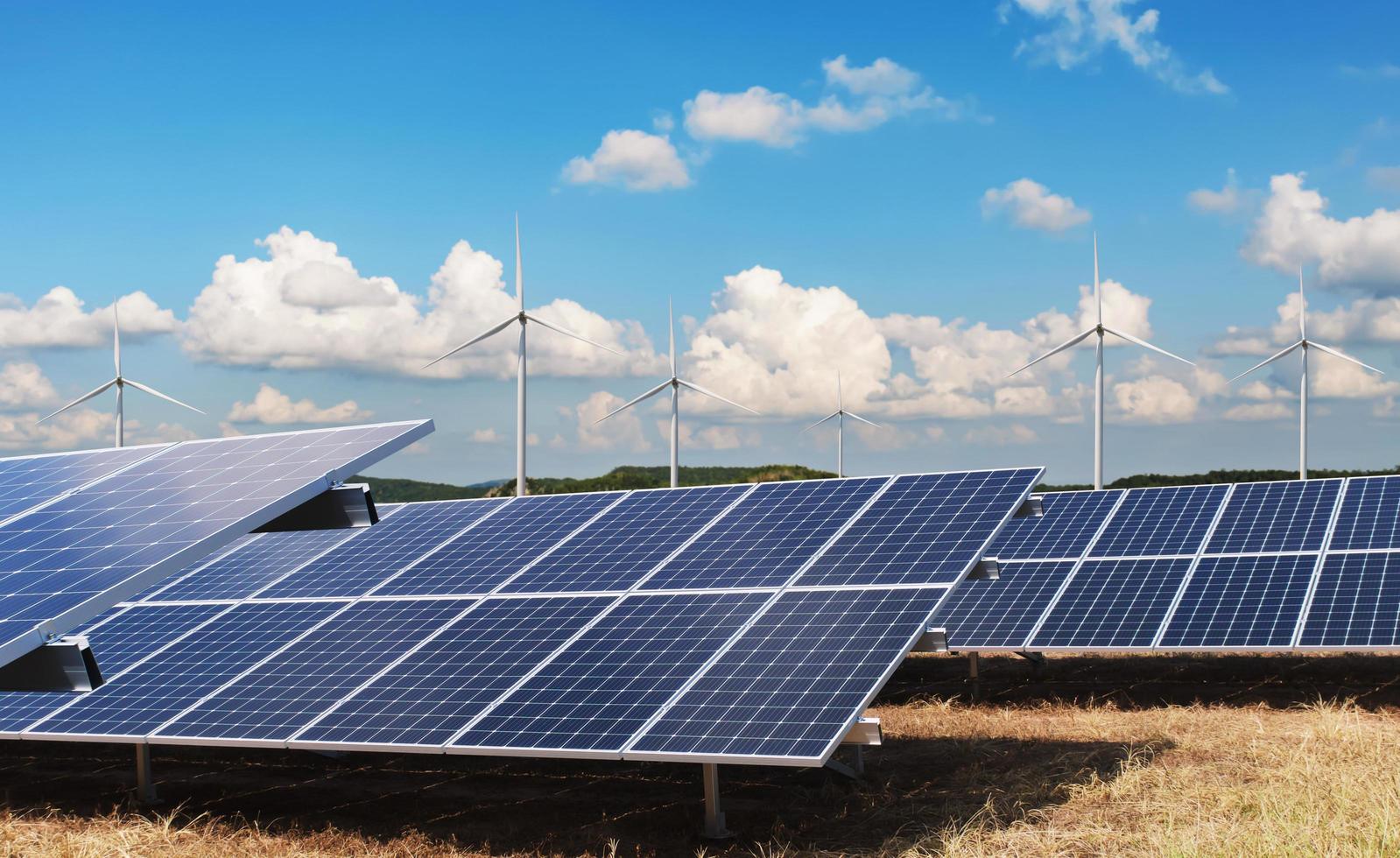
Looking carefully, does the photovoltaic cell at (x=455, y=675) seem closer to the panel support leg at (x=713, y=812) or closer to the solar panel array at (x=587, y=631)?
the solar panel array at (x=587, y=631)

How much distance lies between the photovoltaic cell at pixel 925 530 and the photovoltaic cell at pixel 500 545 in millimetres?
5456

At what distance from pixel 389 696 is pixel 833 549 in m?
6.47

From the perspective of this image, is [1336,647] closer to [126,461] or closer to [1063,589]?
[1063,589]

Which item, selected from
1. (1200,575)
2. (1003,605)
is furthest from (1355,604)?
(1003,605)

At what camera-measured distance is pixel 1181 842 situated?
44.0 feet

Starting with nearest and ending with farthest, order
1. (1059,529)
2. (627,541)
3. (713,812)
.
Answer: (713,812)
(627,541)
(1059,529)

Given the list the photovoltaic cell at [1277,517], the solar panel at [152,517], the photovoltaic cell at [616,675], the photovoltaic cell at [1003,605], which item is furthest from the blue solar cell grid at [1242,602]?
the solar panel at [152,517]

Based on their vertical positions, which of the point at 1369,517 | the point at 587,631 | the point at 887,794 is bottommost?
the point at 887,794

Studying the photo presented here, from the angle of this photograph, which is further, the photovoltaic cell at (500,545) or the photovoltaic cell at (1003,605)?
the photovoltaic cell at (1003,605)

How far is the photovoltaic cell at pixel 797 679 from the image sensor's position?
531 inches

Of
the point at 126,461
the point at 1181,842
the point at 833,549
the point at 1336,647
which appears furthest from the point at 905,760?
the point at 126,461

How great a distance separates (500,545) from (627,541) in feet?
8.37

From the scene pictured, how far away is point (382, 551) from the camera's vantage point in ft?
76.8

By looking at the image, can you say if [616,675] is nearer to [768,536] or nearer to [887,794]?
[887,794]
